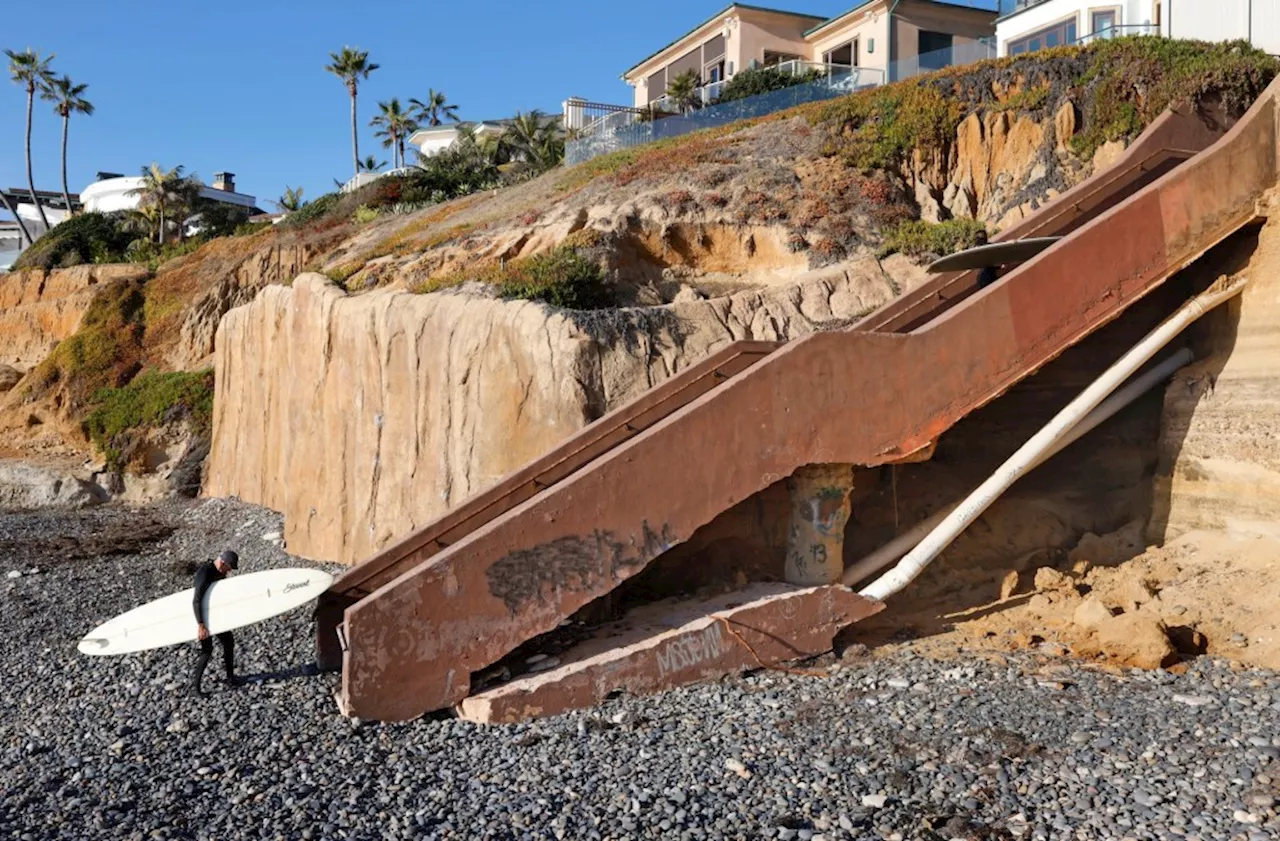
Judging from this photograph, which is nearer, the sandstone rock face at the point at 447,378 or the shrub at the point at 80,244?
the sandstone rock face at the point at 447,378

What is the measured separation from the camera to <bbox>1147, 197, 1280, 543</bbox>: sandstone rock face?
10.2 metres

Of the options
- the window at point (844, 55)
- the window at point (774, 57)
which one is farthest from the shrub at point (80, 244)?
the window at point (844, 55)

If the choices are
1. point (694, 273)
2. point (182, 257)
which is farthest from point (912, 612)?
point (182, 257)

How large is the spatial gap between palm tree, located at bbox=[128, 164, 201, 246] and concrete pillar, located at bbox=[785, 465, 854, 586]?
4464 cm

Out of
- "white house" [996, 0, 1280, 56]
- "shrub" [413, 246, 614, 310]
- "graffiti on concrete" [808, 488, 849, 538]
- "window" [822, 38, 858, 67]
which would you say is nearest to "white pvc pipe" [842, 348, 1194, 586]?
"graffiti on concrete" [808, 488, 849, 538]

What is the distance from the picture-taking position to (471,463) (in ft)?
42.4

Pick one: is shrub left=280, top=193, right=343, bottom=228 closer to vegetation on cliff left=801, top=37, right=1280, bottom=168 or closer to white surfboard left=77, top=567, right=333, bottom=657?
vegetation on cliff left=801, top=37, right=1280, bottom=168

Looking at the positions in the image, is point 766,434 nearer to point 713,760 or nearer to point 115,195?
point 713,760

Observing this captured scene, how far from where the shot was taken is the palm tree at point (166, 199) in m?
47.4

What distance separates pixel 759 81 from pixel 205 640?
29.8m

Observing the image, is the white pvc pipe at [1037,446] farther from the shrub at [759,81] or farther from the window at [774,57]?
the window at [774,57]

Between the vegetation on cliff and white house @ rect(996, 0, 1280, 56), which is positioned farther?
white house @ rect(996, 0, 1280, 56)

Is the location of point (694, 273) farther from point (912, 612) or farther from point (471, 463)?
point (912, 612)

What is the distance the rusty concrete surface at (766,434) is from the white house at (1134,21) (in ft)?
39.4
